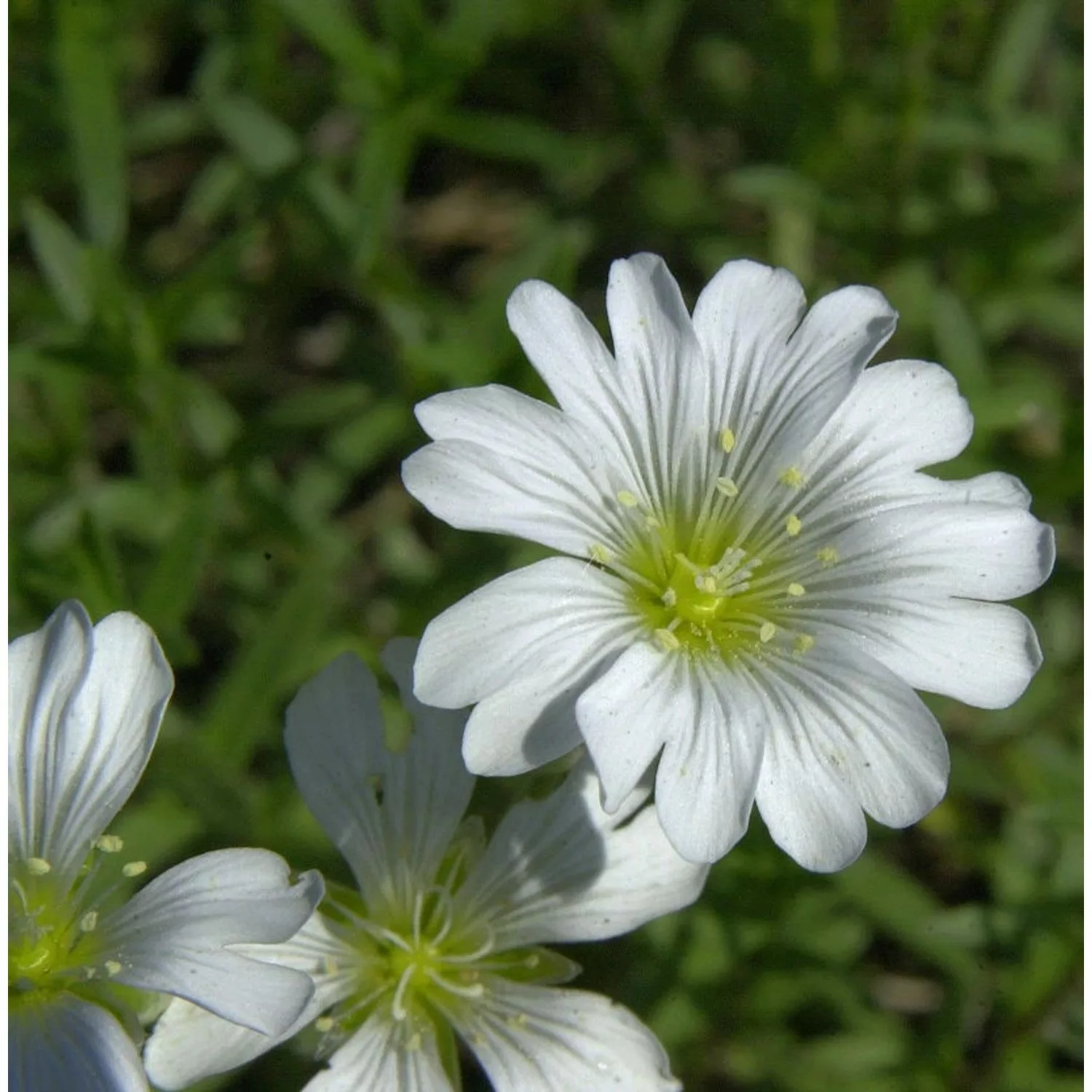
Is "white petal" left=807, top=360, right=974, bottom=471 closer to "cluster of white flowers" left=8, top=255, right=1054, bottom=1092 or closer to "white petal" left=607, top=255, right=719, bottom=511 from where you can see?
"cluster of white flowers" left=8, top=255, right=1054, bottom=1092

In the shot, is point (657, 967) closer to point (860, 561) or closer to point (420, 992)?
point (420, 992)

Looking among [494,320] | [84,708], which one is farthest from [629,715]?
[494,320]

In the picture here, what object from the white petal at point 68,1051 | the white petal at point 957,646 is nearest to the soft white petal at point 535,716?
the white petal at point 957,646

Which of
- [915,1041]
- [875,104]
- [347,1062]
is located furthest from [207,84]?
[915,1041]

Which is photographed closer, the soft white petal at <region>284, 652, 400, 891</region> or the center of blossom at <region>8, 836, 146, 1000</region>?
the center of blossom at <region>8, 836, 146, 1000</region>

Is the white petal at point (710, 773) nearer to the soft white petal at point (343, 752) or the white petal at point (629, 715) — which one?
the white petal at point (629, 715)

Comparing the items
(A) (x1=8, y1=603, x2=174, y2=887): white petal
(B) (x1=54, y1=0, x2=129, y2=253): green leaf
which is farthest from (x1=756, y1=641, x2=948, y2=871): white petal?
(B) (x1=54, y1=0, x2=129, y2=253): green leaf
